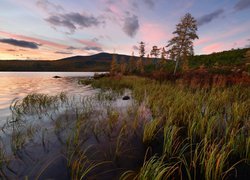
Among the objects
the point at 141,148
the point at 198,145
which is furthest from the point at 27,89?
the point at 198,145

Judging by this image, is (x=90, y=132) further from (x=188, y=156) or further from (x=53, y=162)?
(x=188, y=156)

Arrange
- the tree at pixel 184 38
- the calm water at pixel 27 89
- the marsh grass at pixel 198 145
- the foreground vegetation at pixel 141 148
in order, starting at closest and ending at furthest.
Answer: the marsh grass at pixel 198 145 → the foreground vegetation at pixel 141 148 → the calm water at pixel 27 89 → the tree at pixel 184 38

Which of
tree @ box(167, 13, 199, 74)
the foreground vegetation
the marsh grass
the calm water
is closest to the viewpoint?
the marsh grass

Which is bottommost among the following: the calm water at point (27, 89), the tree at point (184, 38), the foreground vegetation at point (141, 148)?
the calm water at point (27, 89)

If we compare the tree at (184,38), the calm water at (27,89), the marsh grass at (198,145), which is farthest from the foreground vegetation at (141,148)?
the tree at (184,38)

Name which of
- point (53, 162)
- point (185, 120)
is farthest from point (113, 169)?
point (185, 120)

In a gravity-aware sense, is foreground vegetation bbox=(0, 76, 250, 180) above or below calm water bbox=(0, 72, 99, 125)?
above

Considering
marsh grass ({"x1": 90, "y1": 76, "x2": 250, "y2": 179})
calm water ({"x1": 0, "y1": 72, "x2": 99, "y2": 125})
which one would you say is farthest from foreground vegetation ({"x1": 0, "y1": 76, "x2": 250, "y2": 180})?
calm water ({"x1": 0, "y1": 72, "x2": 99, "y2": 125})

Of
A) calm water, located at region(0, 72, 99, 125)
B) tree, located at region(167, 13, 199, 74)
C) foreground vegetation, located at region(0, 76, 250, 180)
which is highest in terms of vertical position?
tree, located at region(167, 13, 199, 74)

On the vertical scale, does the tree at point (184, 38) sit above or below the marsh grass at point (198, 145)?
above

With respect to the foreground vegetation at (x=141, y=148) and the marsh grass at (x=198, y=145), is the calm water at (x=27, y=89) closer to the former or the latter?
the foreground vegetation at (x=141, y=148)

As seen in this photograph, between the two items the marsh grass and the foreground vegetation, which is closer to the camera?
the marsh grass

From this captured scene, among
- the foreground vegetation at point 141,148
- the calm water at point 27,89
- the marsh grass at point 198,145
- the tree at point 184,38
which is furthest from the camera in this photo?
the tree at point 184,38

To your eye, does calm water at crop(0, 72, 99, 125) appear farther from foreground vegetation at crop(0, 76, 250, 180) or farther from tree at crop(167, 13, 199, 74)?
tree at crop(167, 13, 199, 74)
